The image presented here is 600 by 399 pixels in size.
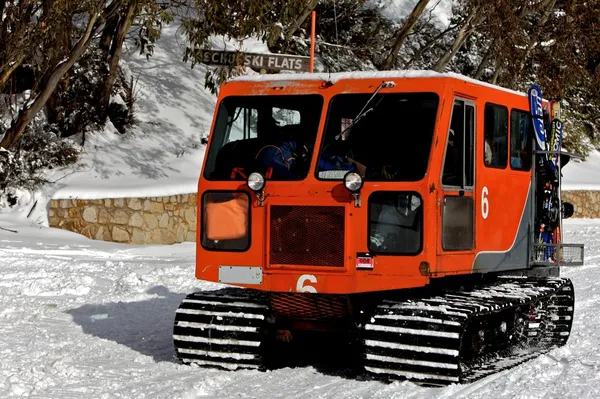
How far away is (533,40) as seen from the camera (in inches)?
1011

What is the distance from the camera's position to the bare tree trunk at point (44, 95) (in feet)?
66.4

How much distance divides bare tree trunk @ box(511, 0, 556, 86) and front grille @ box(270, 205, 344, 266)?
58.0ft

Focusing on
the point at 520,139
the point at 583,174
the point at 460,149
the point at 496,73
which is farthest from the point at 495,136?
the point at 583,174

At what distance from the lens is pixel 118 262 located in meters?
16.7

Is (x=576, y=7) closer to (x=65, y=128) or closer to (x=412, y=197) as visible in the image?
(x=65, y=128)

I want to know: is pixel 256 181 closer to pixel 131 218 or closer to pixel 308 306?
pixel 308 306

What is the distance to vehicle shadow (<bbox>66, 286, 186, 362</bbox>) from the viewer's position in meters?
10.1

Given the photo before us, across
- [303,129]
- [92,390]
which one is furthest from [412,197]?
[92,390]

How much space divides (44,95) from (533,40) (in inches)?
478

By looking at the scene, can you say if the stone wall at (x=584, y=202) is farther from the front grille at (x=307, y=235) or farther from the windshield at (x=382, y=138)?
the front grille at (x=307, y=235)

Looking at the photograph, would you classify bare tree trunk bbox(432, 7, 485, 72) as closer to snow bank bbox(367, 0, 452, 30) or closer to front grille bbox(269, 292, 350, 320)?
snow bank bbox(367, 0, 452, 30)

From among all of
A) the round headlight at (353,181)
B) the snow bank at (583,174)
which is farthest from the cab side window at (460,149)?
the snow bank at (583,174)

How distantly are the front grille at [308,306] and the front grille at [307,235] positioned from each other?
1.53 ft

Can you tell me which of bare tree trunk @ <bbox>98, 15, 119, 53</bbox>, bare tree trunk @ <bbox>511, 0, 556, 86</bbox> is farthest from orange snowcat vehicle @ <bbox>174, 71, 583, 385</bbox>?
bare tree trunk @ <bbox>511, 0, 556, 86</bbox>
